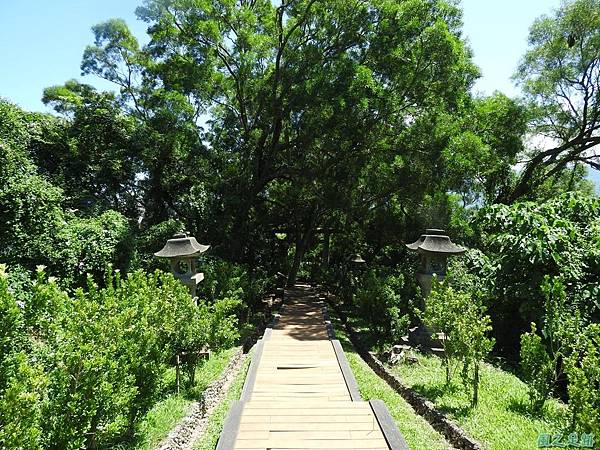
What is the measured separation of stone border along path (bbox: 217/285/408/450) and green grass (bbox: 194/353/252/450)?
320 millimetres

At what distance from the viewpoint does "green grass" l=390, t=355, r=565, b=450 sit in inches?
186

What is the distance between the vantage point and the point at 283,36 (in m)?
15.0

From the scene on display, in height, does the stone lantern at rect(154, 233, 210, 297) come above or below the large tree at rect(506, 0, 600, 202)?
below

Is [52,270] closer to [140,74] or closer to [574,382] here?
[574,382]

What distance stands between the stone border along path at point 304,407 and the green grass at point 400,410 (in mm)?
348

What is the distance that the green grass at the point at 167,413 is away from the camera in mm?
4734

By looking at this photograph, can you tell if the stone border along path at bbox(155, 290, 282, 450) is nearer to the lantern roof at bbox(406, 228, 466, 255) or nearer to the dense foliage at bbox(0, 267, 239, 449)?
the dense foliage at bbox(0, 267, 239, 449)

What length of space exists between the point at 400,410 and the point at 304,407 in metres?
1.49

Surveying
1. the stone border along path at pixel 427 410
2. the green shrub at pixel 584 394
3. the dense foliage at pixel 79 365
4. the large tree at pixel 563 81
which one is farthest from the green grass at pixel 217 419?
the large tree at pixel 563 81

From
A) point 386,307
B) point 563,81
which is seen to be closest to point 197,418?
point 386,307

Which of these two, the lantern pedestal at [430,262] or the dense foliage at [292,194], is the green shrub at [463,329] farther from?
the lantern pedestal at [430,262]

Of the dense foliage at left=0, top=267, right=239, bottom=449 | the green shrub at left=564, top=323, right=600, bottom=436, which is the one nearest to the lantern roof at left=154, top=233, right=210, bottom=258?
the dense foliage at left=0, top=267, right=239, bottom=449

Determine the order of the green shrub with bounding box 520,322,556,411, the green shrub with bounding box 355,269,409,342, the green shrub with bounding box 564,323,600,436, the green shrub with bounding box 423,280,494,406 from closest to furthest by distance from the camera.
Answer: the green shrub with bounding box 564,323,600,436 < the green shrub with bounding box 520,322,556,411 < the green shrub with bounding box 423,280,494,406 < the green shrub with bounding box 355,269,409,342

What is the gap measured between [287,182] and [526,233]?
12.4 metres
